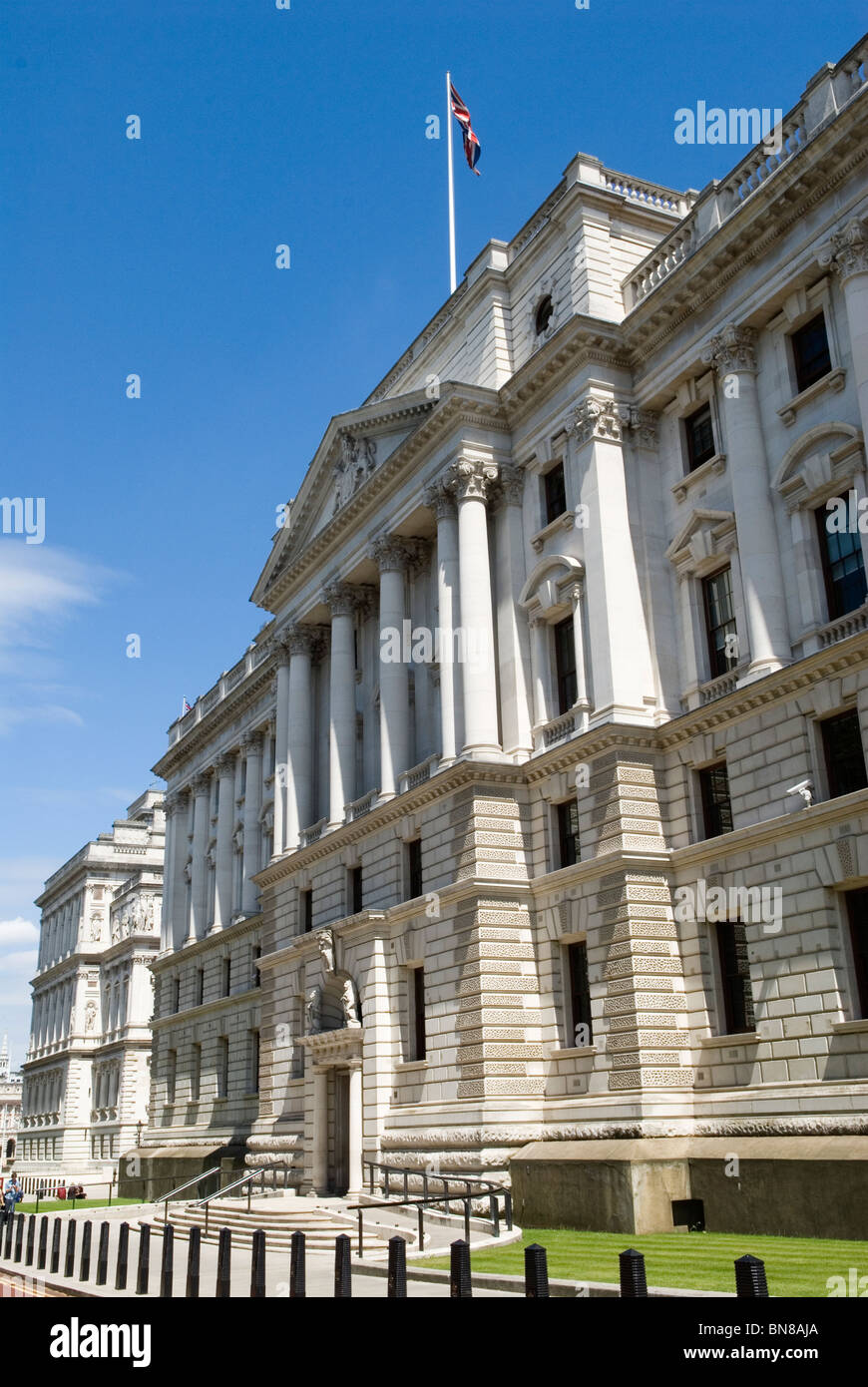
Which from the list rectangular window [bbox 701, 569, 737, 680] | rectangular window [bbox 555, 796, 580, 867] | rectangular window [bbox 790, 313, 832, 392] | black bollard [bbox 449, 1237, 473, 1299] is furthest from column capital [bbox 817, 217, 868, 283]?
black bollard [bbox 449, 1237, 473, 1299]

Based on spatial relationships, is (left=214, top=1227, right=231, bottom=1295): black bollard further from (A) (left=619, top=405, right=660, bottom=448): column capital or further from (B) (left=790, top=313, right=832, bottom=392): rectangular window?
(A) (left=619, top=405, right=660, bottom=448): column capital

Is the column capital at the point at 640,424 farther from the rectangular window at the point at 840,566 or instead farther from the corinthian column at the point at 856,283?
the corinthian column at the point at 856,283

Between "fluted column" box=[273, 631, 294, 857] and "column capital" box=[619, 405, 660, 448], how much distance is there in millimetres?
19055

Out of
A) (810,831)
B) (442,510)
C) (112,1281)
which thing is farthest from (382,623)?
(112,1281)

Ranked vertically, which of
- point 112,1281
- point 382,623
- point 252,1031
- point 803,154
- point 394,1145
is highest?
point 803,154

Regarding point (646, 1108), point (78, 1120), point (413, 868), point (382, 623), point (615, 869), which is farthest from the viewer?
point (78, 1120)

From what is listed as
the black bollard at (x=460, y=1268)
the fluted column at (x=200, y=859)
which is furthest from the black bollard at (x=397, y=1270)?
the fluted column at (x=200, y=859)

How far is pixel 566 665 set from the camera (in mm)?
34625

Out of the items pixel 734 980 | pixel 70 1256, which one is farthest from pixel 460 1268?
pixel 734 980

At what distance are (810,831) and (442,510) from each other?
52.5 ft

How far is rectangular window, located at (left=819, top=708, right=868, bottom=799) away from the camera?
1009 inches

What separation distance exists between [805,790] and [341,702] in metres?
20.9
